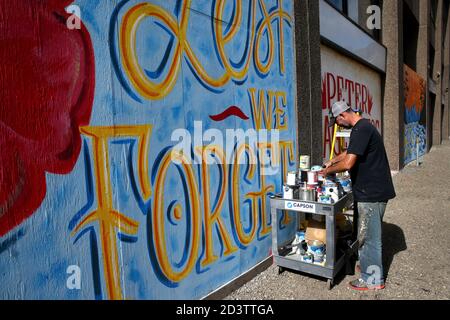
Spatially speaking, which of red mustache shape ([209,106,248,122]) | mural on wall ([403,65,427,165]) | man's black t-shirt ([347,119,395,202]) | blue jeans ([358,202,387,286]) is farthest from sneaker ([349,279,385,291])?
mural on wall ([403,65,427,165])

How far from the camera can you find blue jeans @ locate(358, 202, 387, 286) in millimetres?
3555

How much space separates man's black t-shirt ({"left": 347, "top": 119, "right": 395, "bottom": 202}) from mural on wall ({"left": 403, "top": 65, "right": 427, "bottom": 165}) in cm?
→ 927

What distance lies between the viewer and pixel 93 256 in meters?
2.30

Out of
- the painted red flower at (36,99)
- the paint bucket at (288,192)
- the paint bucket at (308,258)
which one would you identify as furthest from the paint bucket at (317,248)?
the painted red flower at (36,99)

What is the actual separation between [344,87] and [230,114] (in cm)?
434

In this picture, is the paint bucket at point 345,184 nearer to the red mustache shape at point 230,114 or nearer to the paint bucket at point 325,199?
the paint bucket at point 325,199

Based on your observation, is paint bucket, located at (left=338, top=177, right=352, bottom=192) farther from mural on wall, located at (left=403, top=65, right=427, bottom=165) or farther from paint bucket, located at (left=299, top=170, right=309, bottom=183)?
mural on wall, located at (left=403, top=65, right=427, bottom=165)

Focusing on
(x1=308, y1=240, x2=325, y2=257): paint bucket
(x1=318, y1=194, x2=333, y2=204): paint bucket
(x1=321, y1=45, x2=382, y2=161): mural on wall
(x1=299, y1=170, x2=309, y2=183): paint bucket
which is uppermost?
(x1=321, y1=45, x2=382, y2=161): mural on wall

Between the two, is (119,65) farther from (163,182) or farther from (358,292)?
(358,292)

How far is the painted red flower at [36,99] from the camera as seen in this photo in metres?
1.85

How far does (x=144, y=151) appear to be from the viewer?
2627 millimetres

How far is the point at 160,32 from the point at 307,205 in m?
2.02

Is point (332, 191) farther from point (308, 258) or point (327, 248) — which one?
point (308, 258)

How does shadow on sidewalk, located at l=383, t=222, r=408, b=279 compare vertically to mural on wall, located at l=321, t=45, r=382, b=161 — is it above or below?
below
